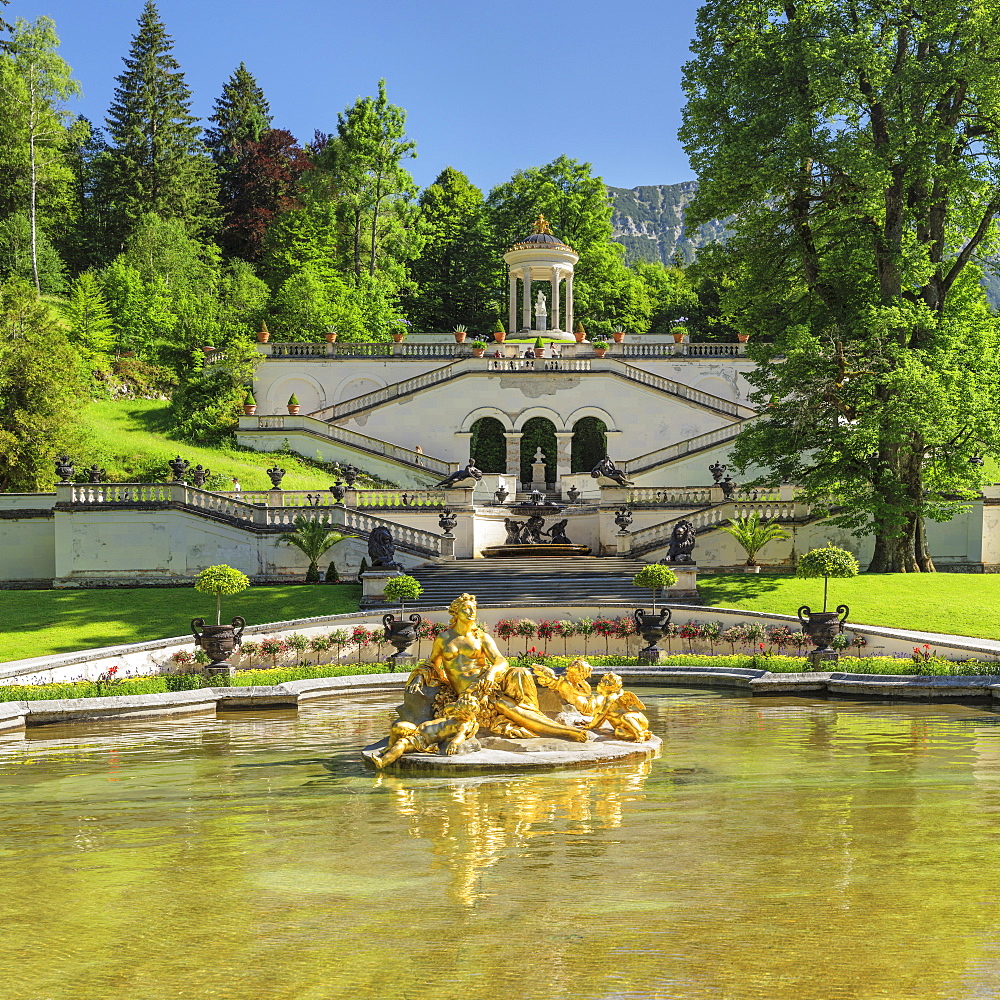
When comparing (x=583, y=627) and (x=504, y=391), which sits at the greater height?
(x=504, y=391)

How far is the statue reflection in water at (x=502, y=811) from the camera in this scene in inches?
315

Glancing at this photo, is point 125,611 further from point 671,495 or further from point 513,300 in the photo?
point 513,300

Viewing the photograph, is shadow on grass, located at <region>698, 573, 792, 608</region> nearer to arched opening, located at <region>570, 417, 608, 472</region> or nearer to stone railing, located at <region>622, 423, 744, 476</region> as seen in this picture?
stone railing, located at <region>622, 423, 744, 476</region>

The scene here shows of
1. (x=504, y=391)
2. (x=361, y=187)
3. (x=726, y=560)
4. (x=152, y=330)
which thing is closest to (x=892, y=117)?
(x=726, y=560)

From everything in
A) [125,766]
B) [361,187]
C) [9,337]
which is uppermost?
[361,187]

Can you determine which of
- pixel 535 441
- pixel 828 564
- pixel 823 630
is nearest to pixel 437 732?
pixel 823 630

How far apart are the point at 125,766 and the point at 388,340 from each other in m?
43.4

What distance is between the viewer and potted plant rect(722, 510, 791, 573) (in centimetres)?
2912

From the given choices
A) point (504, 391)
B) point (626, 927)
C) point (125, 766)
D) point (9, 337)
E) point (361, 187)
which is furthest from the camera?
point (361, 187)

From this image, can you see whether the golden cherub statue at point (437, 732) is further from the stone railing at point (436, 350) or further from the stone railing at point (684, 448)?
the stone railing at point (436, 350)

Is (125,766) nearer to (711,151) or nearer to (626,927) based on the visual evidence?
(626,927)

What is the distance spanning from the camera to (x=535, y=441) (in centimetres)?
4931

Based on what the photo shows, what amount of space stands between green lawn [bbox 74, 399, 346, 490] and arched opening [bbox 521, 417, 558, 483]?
478 inches

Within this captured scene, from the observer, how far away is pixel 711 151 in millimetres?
28734
